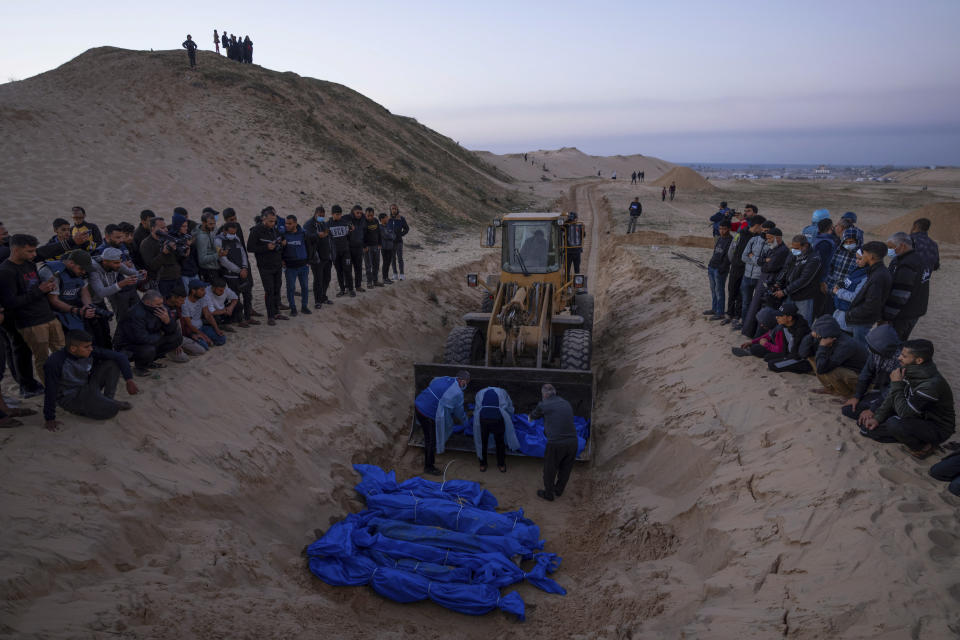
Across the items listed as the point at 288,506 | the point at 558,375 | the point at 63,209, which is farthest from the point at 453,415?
the point at 63,209

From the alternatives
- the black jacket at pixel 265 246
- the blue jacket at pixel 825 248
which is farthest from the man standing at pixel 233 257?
the blue jacket at pixel 825 248

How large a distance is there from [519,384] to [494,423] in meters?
0.82

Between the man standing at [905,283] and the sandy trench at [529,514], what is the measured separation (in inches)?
55.5

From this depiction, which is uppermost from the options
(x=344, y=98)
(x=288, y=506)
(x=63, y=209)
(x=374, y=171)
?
(x=344, y=98)

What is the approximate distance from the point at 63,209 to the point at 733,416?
50.9 ft

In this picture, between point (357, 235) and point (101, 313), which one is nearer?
point (101, 313)

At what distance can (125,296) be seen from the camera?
21.9ft

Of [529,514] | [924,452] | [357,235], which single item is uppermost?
[357,235]

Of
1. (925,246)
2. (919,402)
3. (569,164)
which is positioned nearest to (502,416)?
(919,402)

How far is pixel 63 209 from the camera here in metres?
13.4

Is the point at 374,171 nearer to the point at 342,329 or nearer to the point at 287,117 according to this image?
the point at 287,117

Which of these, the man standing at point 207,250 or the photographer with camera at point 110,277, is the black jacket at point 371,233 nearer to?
the man standing at point 207,250

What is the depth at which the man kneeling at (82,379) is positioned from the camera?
4.88 m

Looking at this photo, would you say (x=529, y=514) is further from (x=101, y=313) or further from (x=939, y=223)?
(x=939, y=223)
